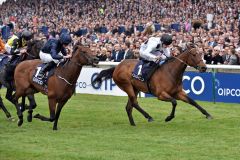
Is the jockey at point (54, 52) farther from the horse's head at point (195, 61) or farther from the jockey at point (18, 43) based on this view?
the horse's head at point (195, 61)

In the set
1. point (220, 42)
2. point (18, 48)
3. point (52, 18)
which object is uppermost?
point (18, 48)

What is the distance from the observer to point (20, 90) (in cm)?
1432

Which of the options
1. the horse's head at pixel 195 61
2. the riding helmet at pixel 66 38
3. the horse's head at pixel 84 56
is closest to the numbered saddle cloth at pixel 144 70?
the horse's head at pixel 195 61

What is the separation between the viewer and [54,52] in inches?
523

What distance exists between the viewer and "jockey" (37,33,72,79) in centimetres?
1316

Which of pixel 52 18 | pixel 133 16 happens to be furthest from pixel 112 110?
pixel 52 18

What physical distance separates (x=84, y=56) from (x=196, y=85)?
6.43m

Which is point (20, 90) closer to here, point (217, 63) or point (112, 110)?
point (112, 110)

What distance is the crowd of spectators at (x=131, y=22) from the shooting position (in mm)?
21750

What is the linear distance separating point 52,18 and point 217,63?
2164 centimetres

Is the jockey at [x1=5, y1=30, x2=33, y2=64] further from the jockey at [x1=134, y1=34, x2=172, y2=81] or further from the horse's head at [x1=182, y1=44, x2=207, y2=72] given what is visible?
the horse's head at [x1=182, y1=44, x2=207, y2=72]

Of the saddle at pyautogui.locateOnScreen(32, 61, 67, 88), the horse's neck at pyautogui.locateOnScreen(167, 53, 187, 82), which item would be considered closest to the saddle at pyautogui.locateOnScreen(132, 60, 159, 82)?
the horse's neck at pyautogui.locateOnScreen(167, 53, 187, 82)

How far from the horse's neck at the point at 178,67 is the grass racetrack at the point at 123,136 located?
3.11ft

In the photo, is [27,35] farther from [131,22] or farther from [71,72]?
[131,22]
